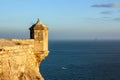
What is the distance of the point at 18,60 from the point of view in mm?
18078

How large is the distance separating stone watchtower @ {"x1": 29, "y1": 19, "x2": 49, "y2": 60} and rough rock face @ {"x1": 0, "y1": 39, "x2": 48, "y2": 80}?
0.25 metres

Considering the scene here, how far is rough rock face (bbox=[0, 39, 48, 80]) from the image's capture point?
1664 centimetres

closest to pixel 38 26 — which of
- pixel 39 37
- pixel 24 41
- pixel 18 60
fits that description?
pixel 39 37

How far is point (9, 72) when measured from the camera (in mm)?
17016

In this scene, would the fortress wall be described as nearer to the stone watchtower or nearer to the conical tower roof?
the stone watchtower

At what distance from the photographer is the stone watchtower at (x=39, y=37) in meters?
20.7

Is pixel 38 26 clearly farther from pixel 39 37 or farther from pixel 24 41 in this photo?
pixel 24 41

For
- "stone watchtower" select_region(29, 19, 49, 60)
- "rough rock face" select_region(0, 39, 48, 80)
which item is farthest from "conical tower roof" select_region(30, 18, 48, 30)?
"rough rock face" select_region(0, 39, 48, 80)

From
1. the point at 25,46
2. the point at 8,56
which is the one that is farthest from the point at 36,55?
the point at 8,56

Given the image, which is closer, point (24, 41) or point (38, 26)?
point (24, 41)

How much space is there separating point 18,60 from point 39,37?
3.16m

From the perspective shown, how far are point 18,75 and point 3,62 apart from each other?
178cm

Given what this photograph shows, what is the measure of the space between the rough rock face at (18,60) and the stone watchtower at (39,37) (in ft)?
0.83

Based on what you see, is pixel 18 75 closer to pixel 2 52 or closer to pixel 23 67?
pixel 23 67
